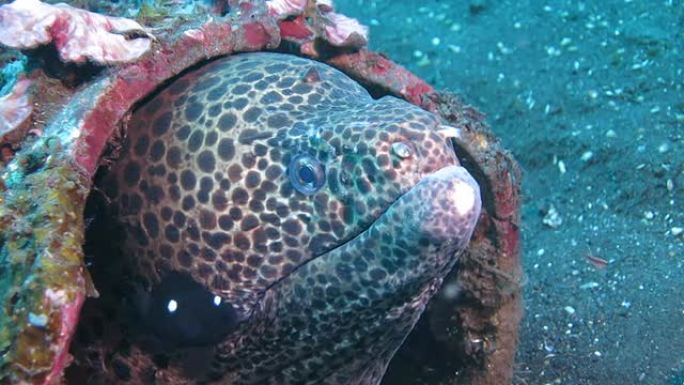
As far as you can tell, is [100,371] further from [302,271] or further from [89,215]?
[302,271]

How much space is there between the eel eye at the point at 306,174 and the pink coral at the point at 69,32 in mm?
895

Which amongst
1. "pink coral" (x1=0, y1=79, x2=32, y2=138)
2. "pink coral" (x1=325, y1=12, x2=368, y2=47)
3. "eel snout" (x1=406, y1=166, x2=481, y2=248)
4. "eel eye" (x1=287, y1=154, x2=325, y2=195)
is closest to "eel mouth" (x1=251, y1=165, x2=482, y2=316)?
"eel snout" (x1=406, y1=166, x2=481, y2=248)

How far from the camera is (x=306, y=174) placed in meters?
2.81

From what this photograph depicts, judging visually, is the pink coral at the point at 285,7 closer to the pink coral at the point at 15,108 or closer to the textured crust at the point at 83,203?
the textured crust at the point at 83,203

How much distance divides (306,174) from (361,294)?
1.88ft

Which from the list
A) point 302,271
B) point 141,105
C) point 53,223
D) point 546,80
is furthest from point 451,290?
point 546,80

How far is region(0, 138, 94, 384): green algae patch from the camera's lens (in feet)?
6.73

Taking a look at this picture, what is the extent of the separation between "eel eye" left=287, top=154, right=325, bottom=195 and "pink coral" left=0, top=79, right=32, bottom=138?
121cm

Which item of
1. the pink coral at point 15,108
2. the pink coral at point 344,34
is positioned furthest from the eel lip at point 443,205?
the pink coral at point 15,108

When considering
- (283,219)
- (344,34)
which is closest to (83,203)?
(283,219)

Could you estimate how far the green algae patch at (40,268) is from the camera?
205 cm

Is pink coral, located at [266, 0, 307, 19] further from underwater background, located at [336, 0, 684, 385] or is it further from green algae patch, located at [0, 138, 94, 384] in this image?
green algae patch, located at [0, 138, 94, 384]

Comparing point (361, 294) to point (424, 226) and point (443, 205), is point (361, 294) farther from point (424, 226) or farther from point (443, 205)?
point (443, 205)

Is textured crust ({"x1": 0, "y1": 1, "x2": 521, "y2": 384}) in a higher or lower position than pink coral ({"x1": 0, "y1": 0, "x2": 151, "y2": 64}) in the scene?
lower
